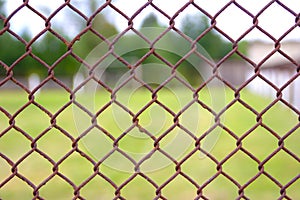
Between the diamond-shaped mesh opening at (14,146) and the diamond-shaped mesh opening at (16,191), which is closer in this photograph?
the diamond-shaped mesh opening at (16,191)

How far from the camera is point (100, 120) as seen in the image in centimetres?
1109

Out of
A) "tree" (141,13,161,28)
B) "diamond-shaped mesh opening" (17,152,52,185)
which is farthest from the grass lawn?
"tree" (141,13,161,28)

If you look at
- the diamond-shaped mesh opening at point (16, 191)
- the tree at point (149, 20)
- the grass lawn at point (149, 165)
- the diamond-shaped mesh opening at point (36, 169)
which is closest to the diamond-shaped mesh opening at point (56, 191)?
the grass lawn at point (149, 165)

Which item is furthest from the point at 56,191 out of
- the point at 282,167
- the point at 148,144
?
the point at 148,144

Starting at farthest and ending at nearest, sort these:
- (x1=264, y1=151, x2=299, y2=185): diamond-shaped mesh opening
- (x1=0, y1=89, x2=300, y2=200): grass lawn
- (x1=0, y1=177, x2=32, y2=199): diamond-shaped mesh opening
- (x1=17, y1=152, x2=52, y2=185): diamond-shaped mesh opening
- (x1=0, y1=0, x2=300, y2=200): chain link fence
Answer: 1. (x1=17, y1=152, x2=52, y2=185): diamond-shaped mesh opening
2. (x1=264, y1=151, x2=299, y2=185): diamond-shaped mesh opening
3. (x1=0, y1=89, x2=300, y2=200): grass lawn
4. (x1=0, y1=177, x2=32, y2=199): diamond-shaped mesh opening
5. (x1=0, y1=0, x2=300, y2=200): chain link fence

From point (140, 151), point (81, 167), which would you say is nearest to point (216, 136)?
point (140, 151)

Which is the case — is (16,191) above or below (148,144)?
below

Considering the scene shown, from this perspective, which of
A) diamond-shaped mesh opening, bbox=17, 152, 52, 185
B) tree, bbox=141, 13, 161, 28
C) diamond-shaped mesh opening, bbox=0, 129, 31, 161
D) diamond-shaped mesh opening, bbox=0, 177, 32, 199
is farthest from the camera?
diamond-shaped mesh opening, bbox=0, 129, 31, 161

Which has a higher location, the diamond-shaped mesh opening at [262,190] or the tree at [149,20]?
the tree at [149,20]

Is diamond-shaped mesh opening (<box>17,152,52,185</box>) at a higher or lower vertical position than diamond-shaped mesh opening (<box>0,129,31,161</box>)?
lower

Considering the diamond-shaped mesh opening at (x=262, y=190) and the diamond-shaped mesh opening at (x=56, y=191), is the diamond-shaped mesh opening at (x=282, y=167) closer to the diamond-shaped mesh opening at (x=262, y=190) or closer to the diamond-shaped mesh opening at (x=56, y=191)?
the diamond-shaped mesh opening at (x=262, y=190)

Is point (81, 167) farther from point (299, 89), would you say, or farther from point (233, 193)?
point (299, 89)

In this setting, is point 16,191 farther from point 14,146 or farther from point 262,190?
point 14,146

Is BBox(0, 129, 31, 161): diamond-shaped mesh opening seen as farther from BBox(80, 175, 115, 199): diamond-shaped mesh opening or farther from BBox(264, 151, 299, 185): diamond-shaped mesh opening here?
BBox(264, 151, 299, 185): diamond-shaped mesh opening
